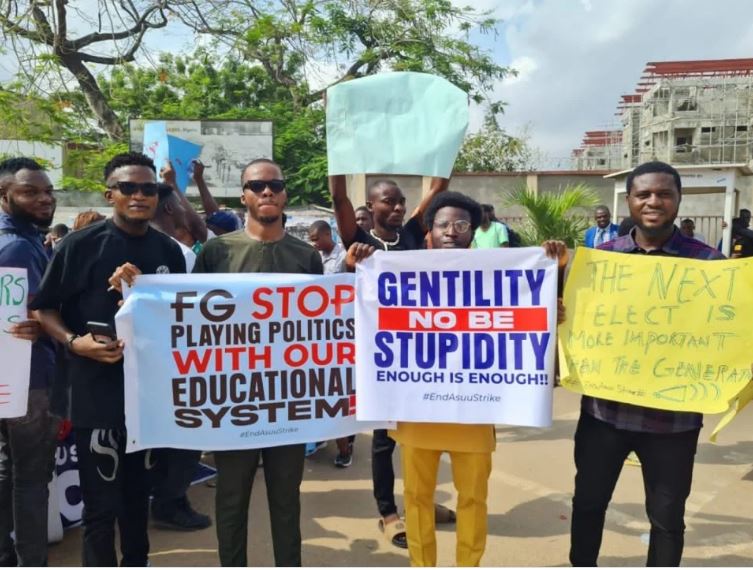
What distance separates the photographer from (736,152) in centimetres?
4147

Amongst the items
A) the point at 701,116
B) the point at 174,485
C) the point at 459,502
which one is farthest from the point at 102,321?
the point at 701,116

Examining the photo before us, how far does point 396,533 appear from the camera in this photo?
361 cm

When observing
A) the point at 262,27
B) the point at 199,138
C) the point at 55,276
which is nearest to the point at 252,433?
the point at 55,276

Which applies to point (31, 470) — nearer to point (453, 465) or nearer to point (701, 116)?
point (453, 465)

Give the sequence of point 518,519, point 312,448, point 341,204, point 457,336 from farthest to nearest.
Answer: point 312,448 → point 518,519 → point 341,204 → point 457,336

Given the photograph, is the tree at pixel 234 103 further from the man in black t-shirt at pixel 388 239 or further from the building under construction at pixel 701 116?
the building under construction at pixel 701 116

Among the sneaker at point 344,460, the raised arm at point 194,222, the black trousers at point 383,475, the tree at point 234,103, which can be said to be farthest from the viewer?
the tree at point 234,103

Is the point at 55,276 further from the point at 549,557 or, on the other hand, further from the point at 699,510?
the point at 699,510

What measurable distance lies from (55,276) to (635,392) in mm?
2448

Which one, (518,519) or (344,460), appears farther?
(344,460)

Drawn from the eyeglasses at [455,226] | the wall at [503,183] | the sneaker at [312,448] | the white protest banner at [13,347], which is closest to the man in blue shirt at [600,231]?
the wall at [503,183]

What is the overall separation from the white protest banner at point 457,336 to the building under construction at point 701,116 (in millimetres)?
37089

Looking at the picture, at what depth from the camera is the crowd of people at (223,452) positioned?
2.69 m

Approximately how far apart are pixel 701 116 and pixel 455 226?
47.0m
